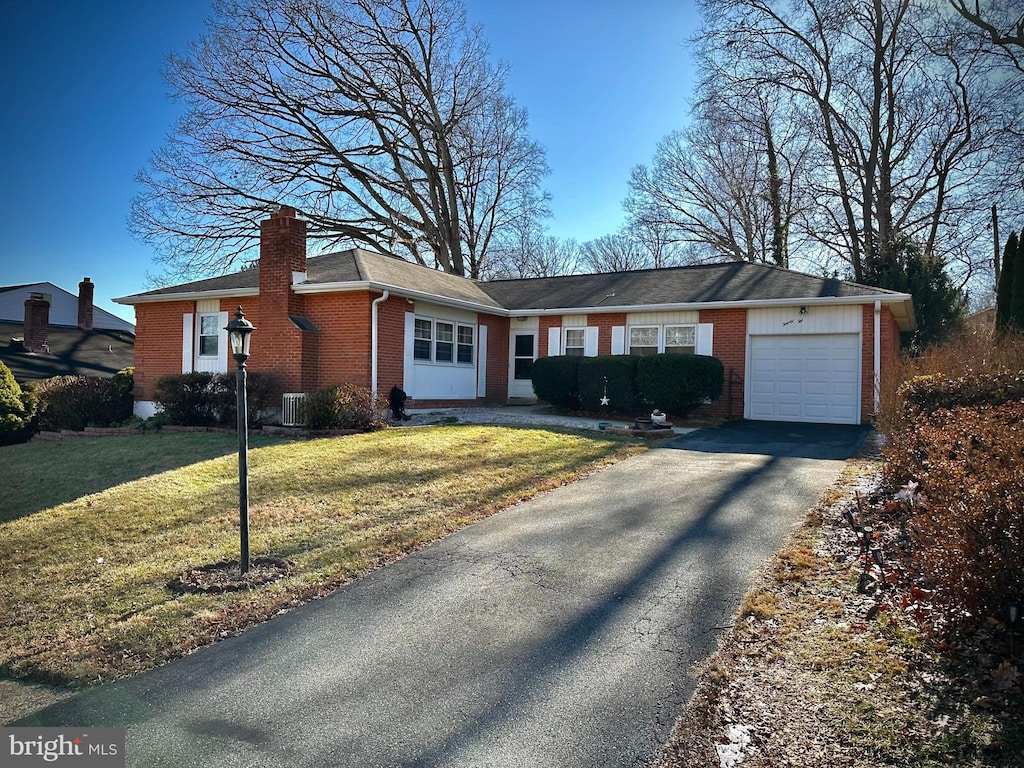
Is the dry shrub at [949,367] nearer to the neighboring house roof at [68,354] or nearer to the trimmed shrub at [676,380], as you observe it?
the trimmed shrub at [676,380]

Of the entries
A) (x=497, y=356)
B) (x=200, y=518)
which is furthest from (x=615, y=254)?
(x=200, y=518)

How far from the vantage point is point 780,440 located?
12398 mm

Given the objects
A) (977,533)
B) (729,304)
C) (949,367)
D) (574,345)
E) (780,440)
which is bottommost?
(780,440)

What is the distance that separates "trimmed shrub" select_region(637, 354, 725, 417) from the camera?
14.5m

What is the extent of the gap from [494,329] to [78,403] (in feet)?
33.2

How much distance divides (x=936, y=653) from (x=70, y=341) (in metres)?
30.1

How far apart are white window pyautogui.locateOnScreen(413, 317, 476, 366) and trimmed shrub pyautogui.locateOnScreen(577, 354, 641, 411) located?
332 cm

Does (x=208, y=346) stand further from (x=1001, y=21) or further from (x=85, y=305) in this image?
(x=1001, y=21)

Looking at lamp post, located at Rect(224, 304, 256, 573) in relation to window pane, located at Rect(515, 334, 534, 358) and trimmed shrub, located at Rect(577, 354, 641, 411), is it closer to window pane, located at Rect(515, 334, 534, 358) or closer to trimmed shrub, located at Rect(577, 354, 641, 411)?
trimmed shrub, located at Rect(577, 354, 641, 411)

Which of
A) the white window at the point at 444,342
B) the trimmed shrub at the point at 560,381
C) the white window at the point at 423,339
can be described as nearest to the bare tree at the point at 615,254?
the white window at the point at 444,342

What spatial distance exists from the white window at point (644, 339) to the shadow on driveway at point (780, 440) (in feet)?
10.3

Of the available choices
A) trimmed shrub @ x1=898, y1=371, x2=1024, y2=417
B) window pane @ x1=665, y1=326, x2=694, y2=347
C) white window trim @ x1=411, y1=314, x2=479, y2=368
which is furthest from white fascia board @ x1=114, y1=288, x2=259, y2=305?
trimmed shrub @ x1=898, y1=371, x2=1024, y2=417

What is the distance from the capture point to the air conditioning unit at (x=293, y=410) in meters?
12.5

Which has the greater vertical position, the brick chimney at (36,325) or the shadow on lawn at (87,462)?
the brick chimney at (36,325)
